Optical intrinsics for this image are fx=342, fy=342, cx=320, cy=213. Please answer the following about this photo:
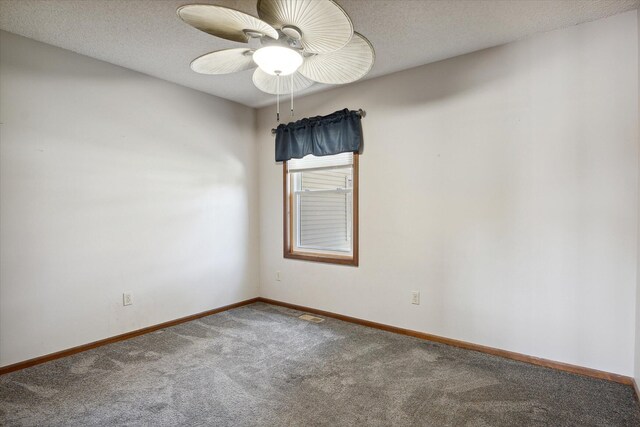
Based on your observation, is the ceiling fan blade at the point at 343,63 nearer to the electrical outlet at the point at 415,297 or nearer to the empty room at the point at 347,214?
the empty room at the point at 347,214

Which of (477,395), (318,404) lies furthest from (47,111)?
(477,395)

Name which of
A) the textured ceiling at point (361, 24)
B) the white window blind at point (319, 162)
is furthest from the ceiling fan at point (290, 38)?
the white window blind at point (319, 162)

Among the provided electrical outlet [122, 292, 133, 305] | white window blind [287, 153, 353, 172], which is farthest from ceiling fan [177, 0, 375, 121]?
electrical outlet [122, 292, 133, 305]

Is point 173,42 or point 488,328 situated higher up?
point 173,42

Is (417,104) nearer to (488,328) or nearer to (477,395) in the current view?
(488,328)

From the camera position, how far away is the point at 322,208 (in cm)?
414

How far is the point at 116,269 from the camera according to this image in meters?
3.18

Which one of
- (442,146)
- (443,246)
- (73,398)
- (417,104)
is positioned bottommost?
(73,398)

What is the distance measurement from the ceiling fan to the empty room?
0.01 metres

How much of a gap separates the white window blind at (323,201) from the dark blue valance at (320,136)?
0.43 ft

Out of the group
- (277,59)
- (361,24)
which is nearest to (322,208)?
(361,24)

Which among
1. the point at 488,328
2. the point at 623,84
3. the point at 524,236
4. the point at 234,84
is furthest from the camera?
the point at 234,84

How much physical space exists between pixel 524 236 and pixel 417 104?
149 cm

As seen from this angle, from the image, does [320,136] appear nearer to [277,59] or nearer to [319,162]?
[319,162]
